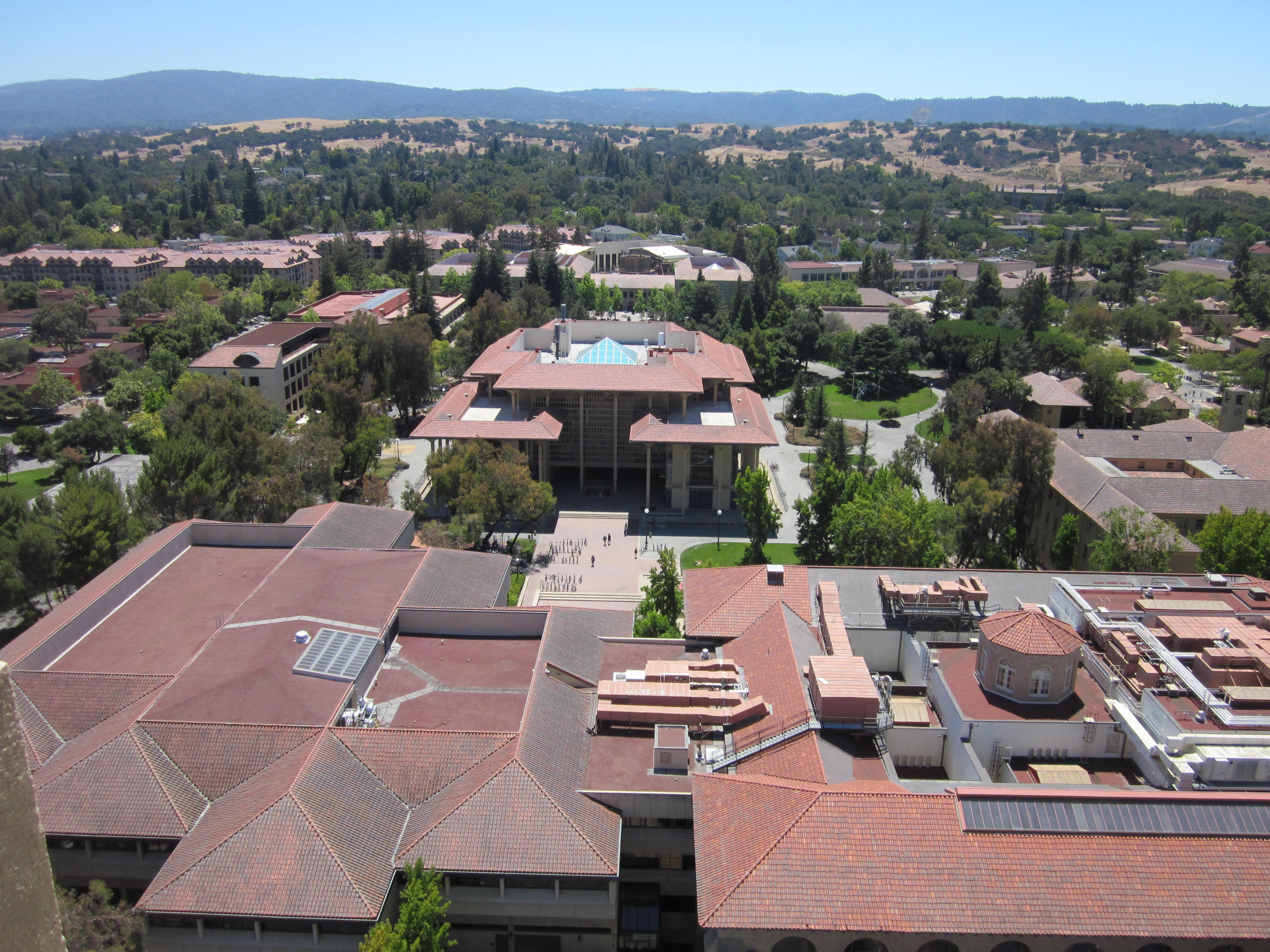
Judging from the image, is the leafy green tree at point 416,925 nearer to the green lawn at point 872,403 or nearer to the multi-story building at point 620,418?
the multi-story building at point 620,418

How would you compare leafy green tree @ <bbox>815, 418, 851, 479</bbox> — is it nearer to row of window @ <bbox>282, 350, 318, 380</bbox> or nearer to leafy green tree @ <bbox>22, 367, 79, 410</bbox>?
row of window @ <bbox>282, 350, 318, 380</bbox>

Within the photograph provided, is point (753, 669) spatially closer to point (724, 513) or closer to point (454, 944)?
point (454, 944)

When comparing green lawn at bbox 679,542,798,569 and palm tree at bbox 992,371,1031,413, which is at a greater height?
palm tree at bbox 992,371,1031,413

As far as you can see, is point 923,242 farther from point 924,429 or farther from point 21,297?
point 21,297

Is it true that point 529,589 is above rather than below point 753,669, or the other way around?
below

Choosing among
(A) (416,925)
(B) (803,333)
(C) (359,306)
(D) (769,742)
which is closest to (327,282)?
(C) (359,306)

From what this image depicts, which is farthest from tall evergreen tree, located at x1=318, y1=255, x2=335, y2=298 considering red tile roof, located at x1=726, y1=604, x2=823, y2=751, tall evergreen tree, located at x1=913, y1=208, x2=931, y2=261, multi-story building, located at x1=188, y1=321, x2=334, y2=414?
tall evergreen tree, located at x1=913, y1=208, x2=931, y2=261

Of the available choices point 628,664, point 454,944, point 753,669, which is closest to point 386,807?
point 454,944
